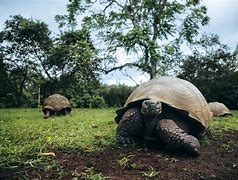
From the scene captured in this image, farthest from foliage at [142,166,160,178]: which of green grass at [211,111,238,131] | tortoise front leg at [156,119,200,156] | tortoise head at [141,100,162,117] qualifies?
green grass at [211,111,238,131]

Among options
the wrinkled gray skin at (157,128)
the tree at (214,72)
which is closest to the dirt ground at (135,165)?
the wrinkled gray skin at (157,128)

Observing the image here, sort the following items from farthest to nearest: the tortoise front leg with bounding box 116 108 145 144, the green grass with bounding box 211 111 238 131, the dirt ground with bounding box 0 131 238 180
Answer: the green grass with bounding box 211 111 238 131 < the tortoise front leg with bounding box 116 108 145 144 < the dirt ground with bounding box 0 131 238 180

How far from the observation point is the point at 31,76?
61.6ft

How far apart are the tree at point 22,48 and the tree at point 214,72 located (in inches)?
279

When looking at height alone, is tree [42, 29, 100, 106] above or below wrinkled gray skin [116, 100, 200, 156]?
above

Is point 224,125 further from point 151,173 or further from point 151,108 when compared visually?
point 151,173

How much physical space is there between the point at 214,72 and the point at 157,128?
12381 mm

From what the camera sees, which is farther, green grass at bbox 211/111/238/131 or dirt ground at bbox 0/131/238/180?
green grass at bbox 211/111/238/131

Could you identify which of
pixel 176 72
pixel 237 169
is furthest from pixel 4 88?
pixel 237 169

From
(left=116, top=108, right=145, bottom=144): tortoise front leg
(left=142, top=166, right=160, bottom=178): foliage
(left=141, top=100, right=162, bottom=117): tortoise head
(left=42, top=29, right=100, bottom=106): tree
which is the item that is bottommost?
(left=142, top=166, right=160, bottom=178): foliage

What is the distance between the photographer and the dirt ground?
2.99 metres

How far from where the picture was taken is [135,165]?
3229mm

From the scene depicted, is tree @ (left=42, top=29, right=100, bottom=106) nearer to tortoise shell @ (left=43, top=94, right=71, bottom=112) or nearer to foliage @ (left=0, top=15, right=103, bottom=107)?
foliage @ (left=0, top=15, right=103, bottom=107)

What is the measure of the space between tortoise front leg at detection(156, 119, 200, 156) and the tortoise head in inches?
5.7
